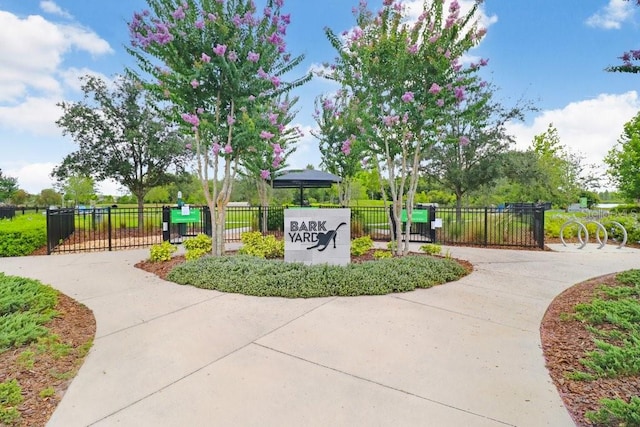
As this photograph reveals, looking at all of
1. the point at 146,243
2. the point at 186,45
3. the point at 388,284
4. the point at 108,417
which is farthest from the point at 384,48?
the point at 146,243

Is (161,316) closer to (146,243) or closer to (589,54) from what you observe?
(146,243)

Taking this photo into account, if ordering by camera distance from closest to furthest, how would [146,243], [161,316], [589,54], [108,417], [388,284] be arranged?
[108,417] < [161,316] < [388,284] < [589,54] < [146,243]

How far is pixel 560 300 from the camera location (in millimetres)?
4277

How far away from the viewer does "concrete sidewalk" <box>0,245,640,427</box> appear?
2.04m

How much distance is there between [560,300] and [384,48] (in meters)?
4.71

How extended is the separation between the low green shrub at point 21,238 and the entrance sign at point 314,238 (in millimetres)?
6348

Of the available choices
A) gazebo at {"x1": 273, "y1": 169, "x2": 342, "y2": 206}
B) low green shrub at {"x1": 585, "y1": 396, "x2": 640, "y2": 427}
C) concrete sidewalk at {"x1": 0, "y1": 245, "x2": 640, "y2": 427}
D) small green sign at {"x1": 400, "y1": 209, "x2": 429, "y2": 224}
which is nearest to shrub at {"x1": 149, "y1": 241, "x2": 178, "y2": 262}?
concrete sidewalk at {"x1": 0, "y1": 245, "x2": 640, "y2": 427}

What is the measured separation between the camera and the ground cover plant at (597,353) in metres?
2.01

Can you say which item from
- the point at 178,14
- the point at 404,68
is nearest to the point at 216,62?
the point at 178,14

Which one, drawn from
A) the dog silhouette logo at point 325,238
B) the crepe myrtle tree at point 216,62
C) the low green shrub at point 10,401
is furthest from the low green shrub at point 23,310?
the dog silhouette logo at point 325,238

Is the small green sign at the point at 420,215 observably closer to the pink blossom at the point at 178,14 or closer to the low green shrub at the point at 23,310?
the pink blossom at the point at 178,14

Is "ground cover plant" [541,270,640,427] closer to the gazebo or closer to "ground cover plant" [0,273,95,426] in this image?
"ground cover plant" [0,273,95,426]

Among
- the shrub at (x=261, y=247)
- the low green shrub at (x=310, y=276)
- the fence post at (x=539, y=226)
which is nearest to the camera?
the low green shrub at (x=310, y=276)

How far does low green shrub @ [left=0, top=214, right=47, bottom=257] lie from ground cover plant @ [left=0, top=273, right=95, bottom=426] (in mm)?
4341
